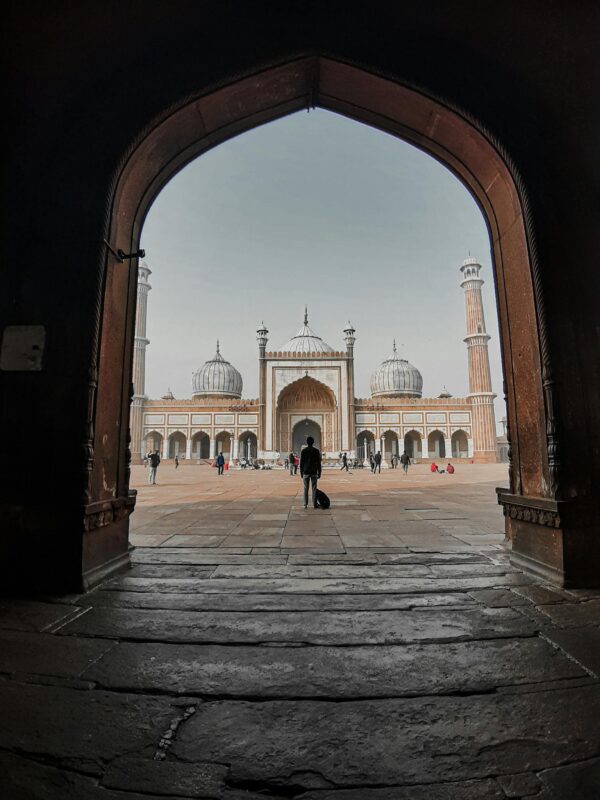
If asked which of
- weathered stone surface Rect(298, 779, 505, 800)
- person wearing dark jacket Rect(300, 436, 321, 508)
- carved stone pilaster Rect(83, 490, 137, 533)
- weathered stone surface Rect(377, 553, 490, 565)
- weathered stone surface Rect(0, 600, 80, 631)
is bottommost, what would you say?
weathered stone surface Rect(298, 779, 505, 800)

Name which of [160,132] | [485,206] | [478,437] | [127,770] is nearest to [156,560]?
[127,770]

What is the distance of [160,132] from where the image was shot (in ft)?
10.4

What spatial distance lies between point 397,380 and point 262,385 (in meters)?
14.7

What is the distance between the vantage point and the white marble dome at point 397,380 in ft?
138

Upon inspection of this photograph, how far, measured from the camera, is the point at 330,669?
1.55 m

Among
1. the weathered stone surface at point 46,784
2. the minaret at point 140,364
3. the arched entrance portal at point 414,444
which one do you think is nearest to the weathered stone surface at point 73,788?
the weathered stone surface at point 46,784

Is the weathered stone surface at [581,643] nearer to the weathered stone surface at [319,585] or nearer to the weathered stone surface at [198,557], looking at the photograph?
the weathered stone surface at [319,585]

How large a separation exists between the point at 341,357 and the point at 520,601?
32.0 metres

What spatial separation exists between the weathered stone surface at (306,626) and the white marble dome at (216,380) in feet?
130

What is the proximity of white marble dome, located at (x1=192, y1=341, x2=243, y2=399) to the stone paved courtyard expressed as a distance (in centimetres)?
3891

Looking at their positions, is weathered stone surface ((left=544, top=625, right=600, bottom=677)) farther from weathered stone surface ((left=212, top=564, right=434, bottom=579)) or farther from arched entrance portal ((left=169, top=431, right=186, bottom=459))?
arched entrance portal ((left=169, top=431, right=186, bottom=459))

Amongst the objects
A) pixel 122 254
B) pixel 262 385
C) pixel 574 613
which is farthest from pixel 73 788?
pixel 262 385

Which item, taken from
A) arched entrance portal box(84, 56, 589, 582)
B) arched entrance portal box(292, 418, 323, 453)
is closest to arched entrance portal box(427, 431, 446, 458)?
arched entrance portal box(292, 418, 323, 453)

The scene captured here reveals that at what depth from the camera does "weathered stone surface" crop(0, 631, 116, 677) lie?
1.54m
